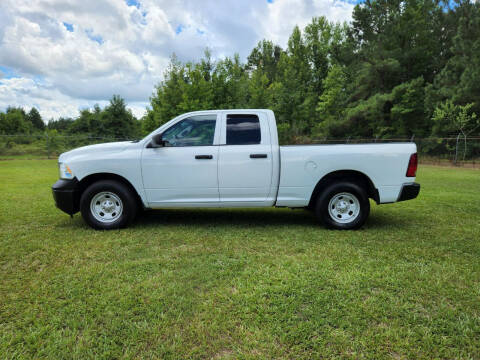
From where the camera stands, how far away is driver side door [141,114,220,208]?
15.0 ft

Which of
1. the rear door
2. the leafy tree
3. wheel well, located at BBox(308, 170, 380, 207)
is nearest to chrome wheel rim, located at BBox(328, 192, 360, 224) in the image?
wheel well, located at BBox(308, 170, 380, 207)

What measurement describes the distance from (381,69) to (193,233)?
99.6 ft

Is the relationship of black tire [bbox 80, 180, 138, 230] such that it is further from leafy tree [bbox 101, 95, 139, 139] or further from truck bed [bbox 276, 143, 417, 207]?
leafy tree [bbox 101, 95, 139, 139]

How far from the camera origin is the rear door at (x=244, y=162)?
4.55 metres

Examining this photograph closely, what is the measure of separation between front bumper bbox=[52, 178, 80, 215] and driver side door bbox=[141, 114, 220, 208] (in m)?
1.14

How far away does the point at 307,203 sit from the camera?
4.70 meters

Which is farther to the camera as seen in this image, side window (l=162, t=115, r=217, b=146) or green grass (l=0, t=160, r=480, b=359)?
side window (l=162, t=115, r=217, b=146)

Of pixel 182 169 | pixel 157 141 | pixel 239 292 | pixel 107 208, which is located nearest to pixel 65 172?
pixel 107 208

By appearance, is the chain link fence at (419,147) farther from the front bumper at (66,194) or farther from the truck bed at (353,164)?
the front bumper at (66,194)

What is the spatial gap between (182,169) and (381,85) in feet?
104

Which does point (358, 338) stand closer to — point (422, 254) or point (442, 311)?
point (442, 311)

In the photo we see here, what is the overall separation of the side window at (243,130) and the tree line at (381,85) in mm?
15947

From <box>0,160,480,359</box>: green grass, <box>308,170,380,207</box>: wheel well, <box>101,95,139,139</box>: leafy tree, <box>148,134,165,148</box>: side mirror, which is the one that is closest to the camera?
<box>0,160,480,359</box>: green grass

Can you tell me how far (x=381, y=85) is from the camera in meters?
30.1
